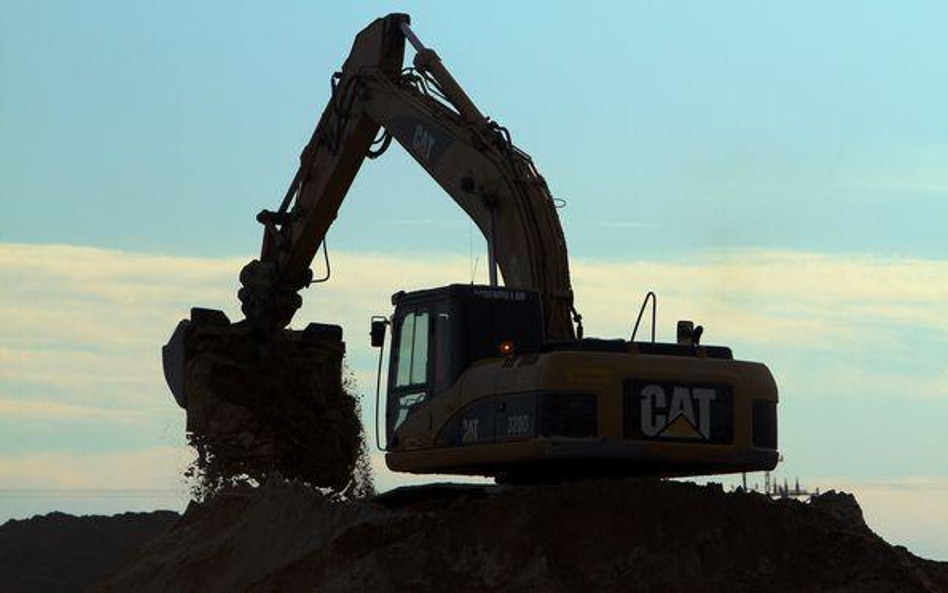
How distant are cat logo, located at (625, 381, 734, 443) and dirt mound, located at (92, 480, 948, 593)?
66 centimetres

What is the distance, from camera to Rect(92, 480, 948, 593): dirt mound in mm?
19438

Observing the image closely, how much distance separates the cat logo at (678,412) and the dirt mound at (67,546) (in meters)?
18.0

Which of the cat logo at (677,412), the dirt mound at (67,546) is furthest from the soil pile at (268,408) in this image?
the cat logo at (677,412)

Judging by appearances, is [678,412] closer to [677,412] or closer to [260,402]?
[677,412]

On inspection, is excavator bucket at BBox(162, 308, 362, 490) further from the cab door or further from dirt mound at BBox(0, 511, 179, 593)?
dirt mound at BBox(0, 511, 179, 593)

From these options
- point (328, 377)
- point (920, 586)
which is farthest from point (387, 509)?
point (328, 377)

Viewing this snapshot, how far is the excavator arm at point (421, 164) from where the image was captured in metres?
21.9

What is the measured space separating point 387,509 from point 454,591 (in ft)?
8.51

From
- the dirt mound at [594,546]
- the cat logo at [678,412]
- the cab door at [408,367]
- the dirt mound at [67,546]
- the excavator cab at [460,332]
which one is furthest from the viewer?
the dirt mound at [67,546]

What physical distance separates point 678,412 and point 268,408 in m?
10.1

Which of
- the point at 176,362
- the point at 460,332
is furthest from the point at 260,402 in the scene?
the point at 460,332

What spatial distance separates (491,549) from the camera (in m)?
19.9

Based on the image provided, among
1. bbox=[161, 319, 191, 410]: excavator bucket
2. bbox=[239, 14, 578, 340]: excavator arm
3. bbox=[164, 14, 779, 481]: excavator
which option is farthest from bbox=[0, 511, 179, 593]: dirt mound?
bbox=[164, 14, 779, 481]: excavator

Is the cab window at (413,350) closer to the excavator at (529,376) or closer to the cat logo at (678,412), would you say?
the excavator at (529,376)
